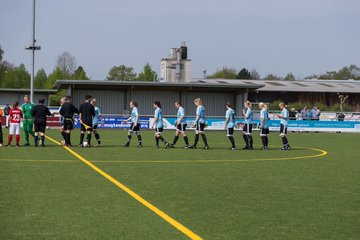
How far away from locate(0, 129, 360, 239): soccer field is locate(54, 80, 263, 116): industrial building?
106 ft

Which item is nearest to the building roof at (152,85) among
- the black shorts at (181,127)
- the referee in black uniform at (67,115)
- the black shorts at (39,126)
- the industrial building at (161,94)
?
the industrial building at (161,94)

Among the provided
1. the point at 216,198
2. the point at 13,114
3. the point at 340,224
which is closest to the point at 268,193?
the point at 216,198

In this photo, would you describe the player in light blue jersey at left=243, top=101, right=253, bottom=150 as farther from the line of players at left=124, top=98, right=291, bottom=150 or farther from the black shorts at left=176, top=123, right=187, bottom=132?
the black shorts at left=176, top=123, right=187, bottom=132

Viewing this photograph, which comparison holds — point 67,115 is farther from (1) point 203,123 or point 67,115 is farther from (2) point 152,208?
(2) point 152,208

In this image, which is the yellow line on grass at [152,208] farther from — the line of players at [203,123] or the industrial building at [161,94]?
the industrial building at [161,94]

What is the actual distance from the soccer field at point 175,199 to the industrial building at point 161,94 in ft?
106

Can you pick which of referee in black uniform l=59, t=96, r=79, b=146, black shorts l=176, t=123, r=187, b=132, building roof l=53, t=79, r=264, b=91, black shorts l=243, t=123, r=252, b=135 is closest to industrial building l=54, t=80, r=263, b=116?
building roof l=53, t=79, r=264, b=91

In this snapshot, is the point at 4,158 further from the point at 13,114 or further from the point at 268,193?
the point at 268,193

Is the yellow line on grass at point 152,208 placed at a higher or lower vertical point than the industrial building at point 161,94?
lower

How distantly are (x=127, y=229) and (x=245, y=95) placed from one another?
148 ft

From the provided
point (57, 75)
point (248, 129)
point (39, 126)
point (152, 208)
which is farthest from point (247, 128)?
point (57, 75)

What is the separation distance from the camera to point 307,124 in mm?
47375

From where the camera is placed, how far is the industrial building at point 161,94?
1966 inches

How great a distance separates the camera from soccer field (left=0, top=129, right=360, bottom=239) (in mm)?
7688
